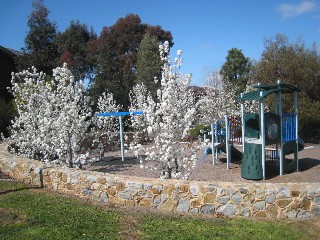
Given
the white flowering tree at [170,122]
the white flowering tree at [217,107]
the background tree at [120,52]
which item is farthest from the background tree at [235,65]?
the white flowering tree at [170,122]

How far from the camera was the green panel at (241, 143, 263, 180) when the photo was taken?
9.66 metres

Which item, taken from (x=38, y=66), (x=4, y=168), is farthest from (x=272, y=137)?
(x=38, y=66)

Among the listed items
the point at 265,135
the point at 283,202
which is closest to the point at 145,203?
the point at 283,202

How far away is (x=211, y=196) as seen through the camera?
6.07 meters

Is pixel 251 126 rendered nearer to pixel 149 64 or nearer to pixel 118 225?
pixel 118 225

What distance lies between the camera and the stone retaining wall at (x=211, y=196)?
594cm

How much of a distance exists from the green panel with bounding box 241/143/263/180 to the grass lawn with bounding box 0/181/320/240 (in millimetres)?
3882

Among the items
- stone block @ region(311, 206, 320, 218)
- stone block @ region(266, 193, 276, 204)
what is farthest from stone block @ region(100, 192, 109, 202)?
stone block @ region(311, 206, 320, 218)

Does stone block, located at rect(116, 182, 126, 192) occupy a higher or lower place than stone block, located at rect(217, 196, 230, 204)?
higher

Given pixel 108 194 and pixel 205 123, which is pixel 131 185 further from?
pixel 205 123

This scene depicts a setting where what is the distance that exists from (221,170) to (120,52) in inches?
919

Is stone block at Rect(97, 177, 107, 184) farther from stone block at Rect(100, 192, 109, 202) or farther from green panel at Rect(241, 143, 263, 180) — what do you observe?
green panel at Rect(241, 143, 263, 180)

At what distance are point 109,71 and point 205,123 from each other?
33.8ft

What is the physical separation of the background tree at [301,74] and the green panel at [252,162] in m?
8.42
